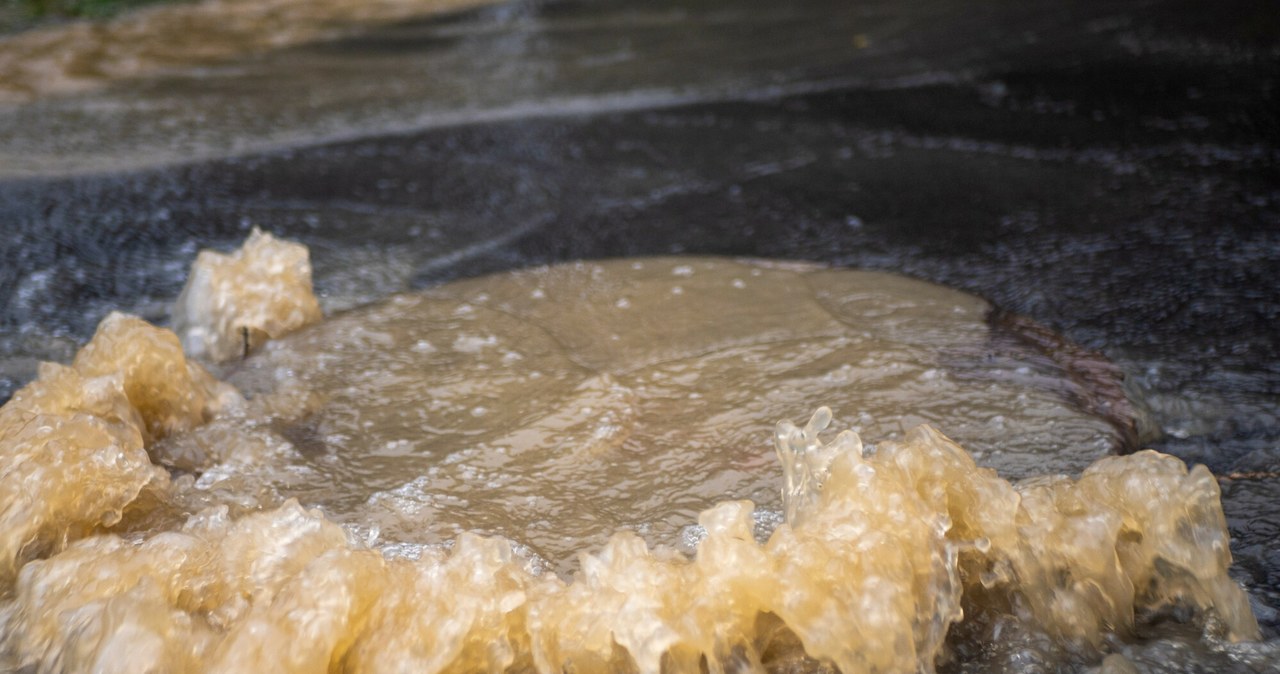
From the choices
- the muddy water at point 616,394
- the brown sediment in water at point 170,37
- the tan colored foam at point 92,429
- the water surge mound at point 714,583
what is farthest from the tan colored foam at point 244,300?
the brown sediment in water at point 170,37

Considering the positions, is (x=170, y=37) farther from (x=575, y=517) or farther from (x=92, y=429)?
(x=575, y=517)

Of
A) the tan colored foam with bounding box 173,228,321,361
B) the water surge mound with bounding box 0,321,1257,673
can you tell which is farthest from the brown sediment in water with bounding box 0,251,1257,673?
the tan colored foam with bounding box 173,228,321,361

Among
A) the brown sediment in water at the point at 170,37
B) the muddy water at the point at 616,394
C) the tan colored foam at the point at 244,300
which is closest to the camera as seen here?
the muddy water at the point at 616,394

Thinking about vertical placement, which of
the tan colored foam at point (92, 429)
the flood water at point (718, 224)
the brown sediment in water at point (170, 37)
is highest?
the tan colored foam at point (92, 429)

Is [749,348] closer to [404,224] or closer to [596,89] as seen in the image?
[404,224]

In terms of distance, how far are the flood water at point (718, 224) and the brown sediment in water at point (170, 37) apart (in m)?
0.09

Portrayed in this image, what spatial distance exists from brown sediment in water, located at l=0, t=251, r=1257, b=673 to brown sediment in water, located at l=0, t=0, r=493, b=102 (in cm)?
343

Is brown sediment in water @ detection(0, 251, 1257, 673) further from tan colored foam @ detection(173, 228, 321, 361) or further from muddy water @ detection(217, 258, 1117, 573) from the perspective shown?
tan colored foam @ detection(173, 228, 321, 361)

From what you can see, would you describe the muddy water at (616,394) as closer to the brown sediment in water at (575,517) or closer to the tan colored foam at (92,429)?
the brown sediment in water at (575,517)

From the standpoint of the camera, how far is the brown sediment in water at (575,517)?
131 cm

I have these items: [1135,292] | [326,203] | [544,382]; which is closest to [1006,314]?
[1135,292]

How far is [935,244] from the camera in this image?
2.65m

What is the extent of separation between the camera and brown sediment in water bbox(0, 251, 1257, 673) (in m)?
1.31

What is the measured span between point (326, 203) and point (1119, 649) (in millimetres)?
2477
